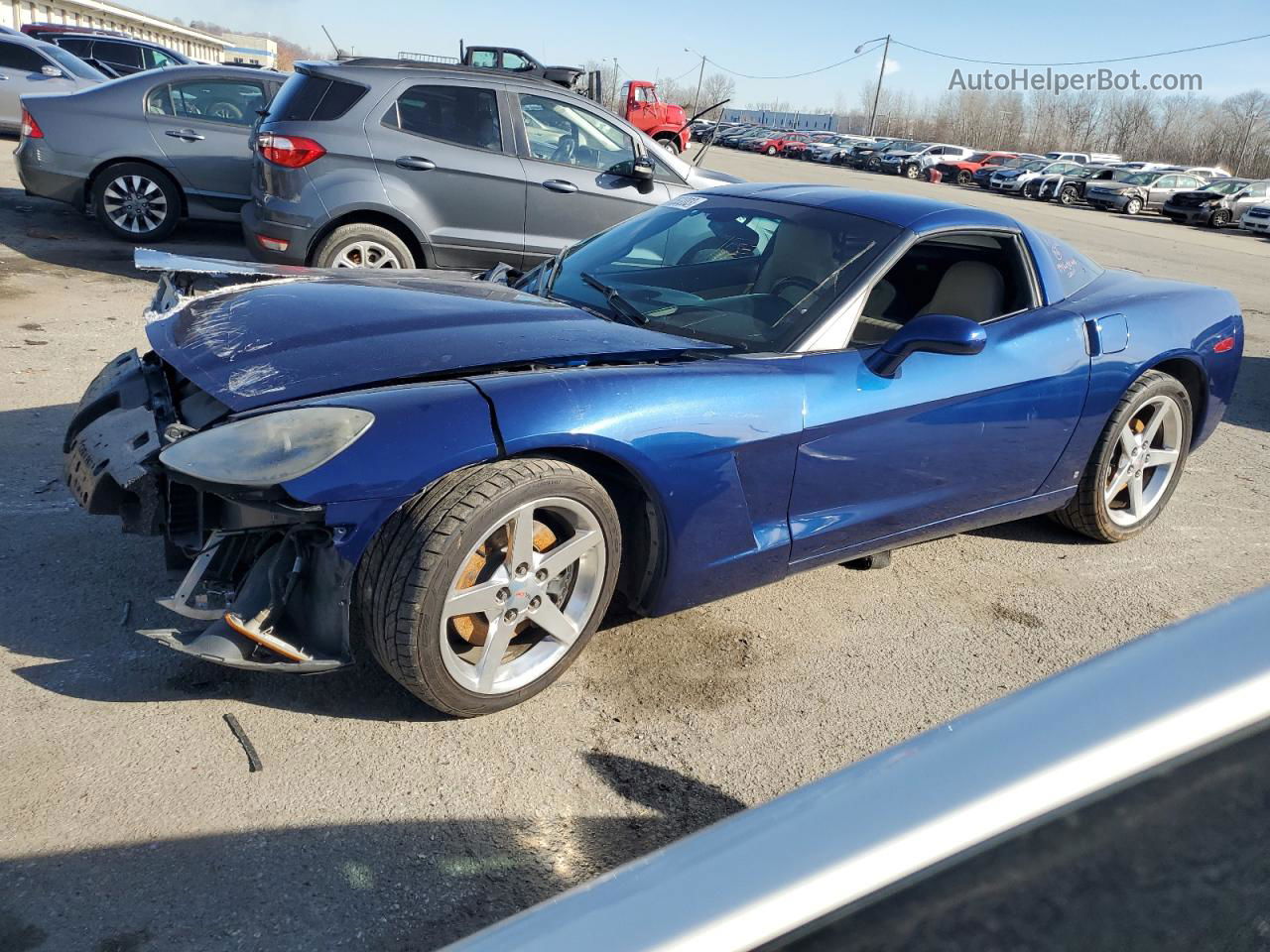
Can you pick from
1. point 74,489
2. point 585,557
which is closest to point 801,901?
point 585,557

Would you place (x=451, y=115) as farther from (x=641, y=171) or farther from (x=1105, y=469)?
(x=1105, y=469)

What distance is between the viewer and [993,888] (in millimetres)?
943

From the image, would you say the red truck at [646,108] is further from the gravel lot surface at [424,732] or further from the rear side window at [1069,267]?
the gravel lot surface at [424,732]

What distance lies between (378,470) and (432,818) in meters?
0.85

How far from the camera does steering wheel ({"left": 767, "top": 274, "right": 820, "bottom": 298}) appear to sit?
3.66 metres

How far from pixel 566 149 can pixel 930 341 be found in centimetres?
510

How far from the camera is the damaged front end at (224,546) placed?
2637mm

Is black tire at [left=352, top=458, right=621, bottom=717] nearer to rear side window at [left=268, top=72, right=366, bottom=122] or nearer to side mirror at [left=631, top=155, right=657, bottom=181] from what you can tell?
side mirror at [left=631, top=155, right=657, bottom=181]

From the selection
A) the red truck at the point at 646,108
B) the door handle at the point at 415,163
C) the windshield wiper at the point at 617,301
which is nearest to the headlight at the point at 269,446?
the windshield wiper at the point at 617,301

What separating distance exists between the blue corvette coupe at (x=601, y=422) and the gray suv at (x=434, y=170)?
330cm

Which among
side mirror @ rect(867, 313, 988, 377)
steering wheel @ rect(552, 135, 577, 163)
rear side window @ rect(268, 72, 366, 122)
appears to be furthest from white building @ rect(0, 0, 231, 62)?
side mirror @ rect(867, 313, 988, 377)

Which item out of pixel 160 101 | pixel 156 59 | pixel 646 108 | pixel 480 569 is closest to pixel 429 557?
pixel 480 569

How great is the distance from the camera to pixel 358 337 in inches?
122

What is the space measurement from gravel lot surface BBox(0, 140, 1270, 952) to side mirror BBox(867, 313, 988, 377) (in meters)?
0.94
